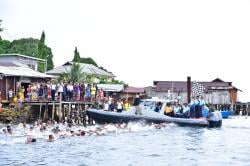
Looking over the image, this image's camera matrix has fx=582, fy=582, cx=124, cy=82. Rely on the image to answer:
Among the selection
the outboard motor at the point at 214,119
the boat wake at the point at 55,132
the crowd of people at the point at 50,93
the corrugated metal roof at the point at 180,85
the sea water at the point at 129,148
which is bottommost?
the sea water at the point at 129,148

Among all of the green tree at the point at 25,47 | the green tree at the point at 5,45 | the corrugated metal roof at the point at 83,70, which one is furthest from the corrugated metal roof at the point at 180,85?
the green tree at the point at 5,45

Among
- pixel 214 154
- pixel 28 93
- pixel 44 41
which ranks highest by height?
pixel 44 41

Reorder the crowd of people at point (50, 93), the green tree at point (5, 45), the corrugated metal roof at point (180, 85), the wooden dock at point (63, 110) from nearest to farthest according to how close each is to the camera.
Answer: the crowd of people at point (50, 93), the wooden dock at point (63, 110), the green tree at point (5, 45), the corrugated metal roof at point (180, 85)

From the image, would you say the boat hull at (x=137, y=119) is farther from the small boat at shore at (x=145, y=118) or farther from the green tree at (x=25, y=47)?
the green tree at (x=25, y=47)

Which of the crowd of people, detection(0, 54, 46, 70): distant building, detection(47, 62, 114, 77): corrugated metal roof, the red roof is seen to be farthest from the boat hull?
detection(47, 62, 114, 77): corrugated metal roof

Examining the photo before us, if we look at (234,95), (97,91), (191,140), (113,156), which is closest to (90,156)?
(113,156)

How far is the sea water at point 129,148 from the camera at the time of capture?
24016mm

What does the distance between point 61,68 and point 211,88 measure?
25.5m

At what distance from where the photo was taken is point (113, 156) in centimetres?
2542

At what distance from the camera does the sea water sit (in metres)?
24.0

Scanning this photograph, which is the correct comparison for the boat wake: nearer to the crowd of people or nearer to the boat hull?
the boat hull

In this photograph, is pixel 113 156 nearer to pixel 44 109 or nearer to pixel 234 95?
pixel 44 109

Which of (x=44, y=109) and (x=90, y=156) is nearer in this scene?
(x=90, y=156)

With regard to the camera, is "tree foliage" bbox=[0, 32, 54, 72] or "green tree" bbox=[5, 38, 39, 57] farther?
"green tree" bbox=[5, 38, 39, 57]
